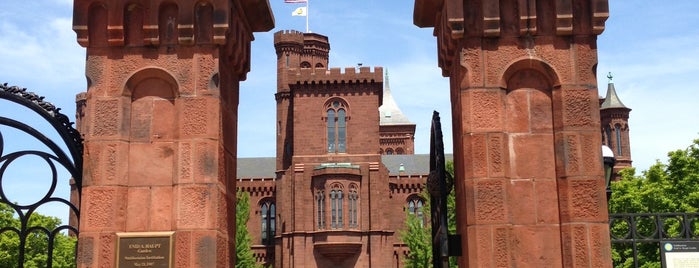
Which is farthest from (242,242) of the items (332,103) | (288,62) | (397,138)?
(397,138)

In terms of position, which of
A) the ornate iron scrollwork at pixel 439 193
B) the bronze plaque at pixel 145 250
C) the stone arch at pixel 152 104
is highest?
the stone arch at pixel 152 104

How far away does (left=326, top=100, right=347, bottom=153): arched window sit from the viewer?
2418 inches

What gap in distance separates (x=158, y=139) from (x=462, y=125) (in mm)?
3138

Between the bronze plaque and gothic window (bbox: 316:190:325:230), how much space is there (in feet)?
166

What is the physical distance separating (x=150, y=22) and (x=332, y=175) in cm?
5056

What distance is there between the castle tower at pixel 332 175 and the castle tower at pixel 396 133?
3835cm

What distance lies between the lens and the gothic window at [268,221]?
220 feet

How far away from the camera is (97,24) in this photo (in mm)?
8312

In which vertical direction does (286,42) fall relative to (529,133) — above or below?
above

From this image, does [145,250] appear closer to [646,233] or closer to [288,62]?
[646,233]

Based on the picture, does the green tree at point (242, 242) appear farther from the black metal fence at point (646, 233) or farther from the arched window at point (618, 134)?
the arched window at point (618, 134)

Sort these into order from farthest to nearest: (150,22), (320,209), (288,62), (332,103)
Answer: (288,62), (332,103), (320,209), (150,22)

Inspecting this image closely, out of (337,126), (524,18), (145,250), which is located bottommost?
(145,250)

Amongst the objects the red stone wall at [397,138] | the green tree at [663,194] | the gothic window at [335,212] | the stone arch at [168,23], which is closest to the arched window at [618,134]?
the red stone wall at [397,138]
